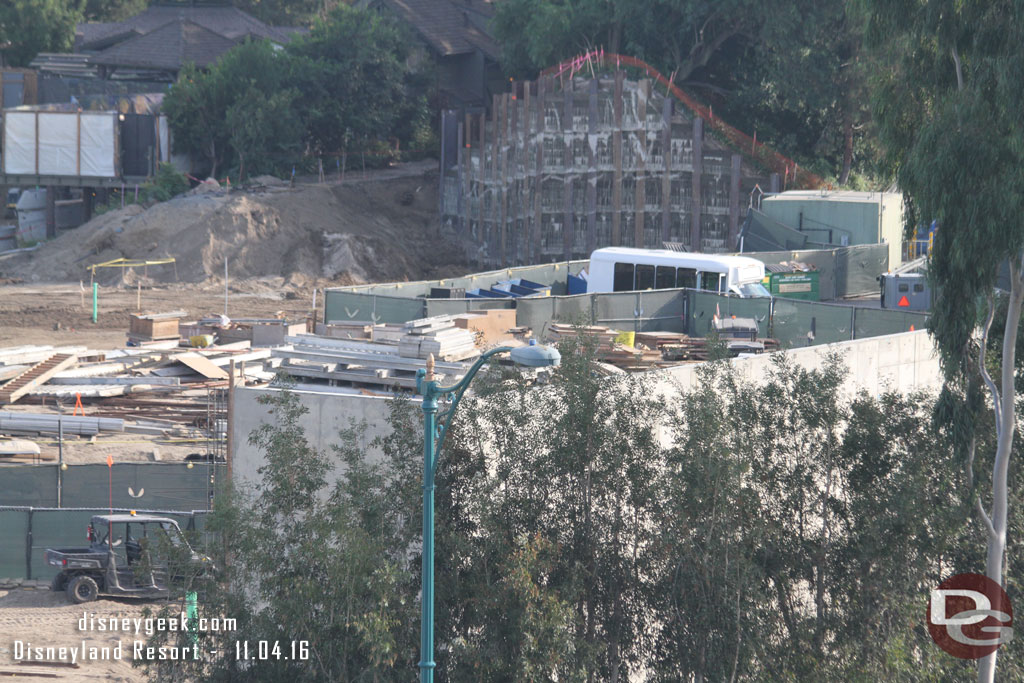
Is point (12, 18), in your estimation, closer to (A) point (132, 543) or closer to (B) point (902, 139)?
(A) point (132, 543)

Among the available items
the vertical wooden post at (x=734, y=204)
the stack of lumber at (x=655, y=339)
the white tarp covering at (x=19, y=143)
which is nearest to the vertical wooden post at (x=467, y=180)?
the vertical wooden post at (x=734, y=204)

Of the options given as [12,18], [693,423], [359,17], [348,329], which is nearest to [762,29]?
[359,17]

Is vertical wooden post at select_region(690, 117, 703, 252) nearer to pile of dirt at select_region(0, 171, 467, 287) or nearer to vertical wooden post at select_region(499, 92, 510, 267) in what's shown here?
vertical wooden post at select_region(499, 92, 510, 267)

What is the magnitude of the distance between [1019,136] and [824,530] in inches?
216

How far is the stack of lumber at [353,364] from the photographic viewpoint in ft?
68.0

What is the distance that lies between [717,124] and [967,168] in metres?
43.9

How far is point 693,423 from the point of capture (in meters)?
14.6

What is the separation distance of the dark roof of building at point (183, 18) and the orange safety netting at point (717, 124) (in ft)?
88.5

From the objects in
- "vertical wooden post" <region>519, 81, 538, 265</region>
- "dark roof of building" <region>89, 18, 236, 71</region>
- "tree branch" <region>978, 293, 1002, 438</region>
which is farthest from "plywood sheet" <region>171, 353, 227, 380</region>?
"dark roof of building" <region>89, 18, 236, 71</region>

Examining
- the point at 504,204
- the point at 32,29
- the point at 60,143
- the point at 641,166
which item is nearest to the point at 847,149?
the point at 641,166

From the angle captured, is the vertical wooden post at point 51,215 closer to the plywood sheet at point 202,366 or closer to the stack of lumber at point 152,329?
the stack of lumber at point 152,329

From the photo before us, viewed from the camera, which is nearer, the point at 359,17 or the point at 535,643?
the point at 535,643

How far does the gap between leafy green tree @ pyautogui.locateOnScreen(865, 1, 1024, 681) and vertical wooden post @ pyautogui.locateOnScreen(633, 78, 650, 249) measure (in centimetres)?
3976

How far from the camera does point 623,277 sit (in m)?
34.8
